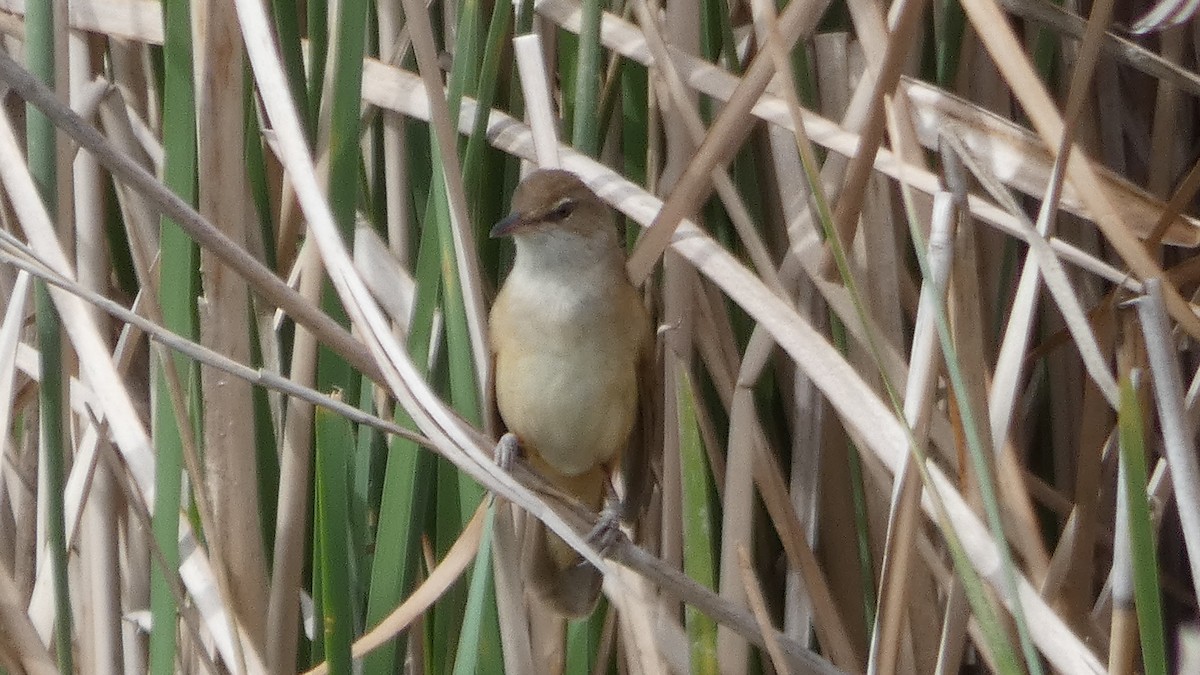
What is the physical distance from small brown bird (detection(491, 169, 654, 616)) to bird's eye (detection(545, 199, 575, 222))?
2.6 inches

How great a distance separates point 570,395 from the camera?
1711 mm

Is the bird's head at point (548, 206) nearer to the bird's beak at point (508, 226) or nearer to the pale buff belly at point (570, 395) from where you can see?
the bird's beak at point (508, 226)

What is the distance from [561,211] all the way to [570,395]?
265 mm

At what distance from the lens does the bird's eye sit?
5.04ft

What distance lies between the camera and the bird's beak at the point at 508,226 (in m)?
1.45

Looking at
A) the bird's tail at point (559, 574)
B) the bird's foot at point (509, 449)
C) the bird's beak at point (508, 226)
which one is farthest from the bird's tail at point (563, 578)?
the bird's beak at point (508, 226)

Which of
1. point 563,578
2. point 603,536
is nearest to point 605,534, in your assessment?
point 603,536

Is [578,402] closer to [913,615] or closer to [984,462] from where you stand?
[913,615]

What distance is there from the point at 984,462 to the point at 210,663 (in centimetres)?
84

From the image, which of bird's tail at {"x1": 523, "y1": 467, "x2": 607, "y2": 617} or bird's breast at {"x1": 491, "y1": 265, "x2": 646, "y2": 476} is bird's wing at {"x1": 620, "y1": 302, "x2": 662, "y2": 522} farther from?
bird's tail at {"x1": 523, "y1": 467, "x2": 607, "y2": 617}

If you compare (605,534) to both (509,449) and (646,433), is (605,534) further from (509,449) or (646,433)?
(646,433)

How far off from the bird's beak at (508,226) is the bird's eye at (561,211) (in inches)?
2.5

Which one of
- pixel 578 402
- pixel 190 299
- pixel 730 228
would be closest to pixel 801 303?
pixel 730 228

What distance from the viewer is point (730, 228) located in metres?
1.58
